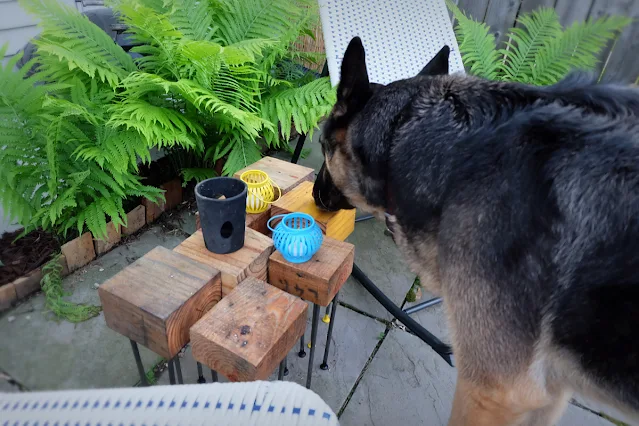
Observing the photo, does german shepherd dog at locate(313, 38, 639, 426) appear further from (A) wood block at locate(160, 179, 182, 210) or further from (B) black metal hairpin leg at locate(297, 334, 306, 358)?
(A) wood block at locate(160, 179, 182, 210)

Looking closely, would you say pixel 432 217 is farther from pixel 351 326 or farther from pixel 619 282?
pixel 351 326

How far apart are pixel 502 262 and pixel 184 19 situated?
2904mm

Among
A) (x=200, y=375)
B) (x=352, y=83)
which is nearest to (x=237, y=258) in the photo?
Answer: (x=200, y=375)

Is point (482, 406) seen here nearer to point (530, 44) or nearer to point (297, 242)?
point (297, 242)

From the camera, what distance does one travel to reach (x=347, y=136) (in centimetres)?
154

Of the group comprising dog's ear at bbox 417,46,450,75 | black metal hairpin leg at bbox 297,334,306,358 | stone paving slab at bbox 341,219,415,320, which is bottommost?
stone paving slab at bbox 341,219,415,320

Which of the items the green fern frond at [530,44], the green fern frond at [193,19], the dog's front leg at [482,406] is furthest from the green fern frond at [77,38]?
the green fern frond at [530,44]

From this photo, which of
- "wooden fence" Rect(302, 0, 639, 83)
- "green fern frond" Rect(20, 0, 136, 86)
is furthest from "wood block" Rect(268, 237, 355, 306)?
"wooden fence" Rect(302, 0, 639, 83)

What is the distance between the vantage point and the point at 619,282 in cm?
92

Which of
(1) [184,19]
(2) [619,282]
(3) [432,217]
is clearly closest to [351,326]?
(3) [432,217]

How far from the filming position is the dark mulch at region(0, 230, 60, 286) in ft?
7.66

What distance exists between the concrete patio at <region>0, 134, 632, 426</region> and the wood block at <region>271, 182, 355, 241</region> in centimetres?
68

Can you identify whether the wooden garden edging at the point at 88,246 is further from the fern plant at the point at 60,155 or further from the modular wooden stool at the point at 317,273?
the modular wooden stool at the point at 317,273

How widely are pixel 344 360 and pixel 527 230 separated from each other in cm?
138
